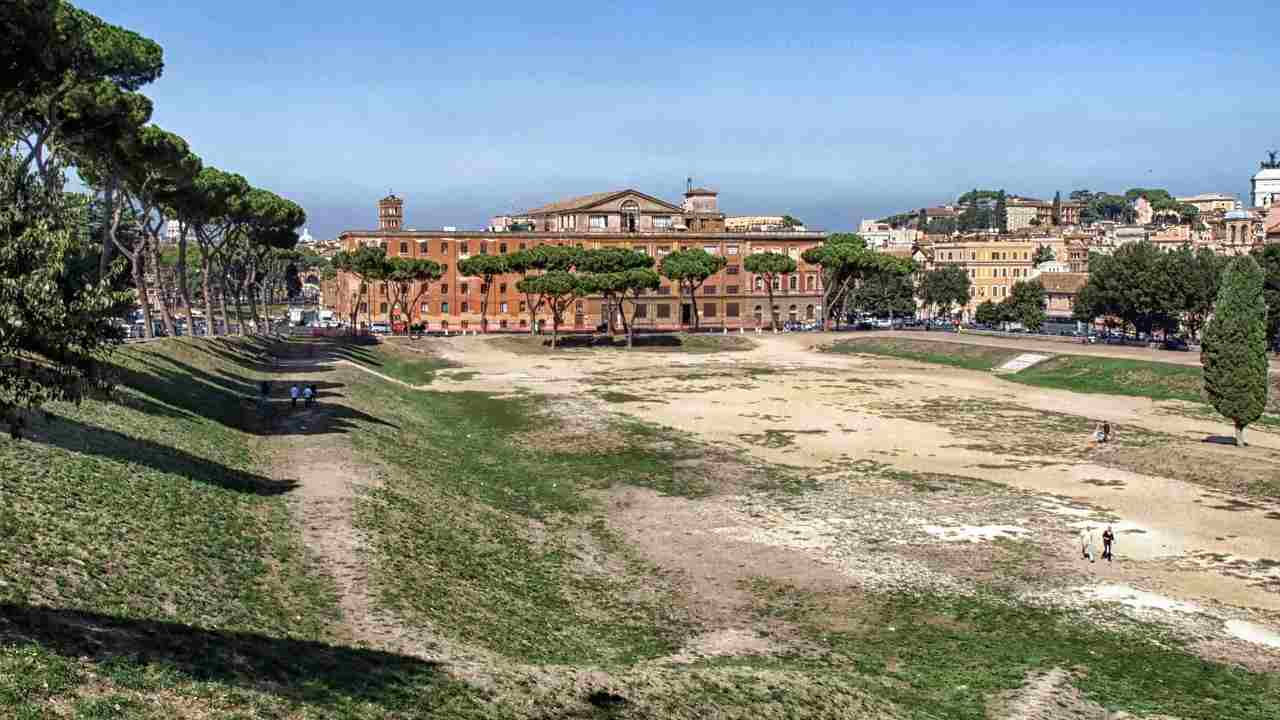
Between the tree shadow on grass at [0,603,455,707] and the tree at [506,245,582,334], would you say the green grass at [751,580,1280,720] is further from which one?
the tree at [506,245,582,334]

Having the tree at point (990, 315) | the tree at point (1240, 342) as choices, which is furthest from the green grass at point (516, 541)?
the tree at point (990, 315)

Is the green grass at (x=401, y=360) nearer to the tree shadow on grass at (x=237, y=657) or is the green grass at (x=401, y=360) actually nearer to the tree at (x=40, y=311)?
the tree at (x=40, y=311)

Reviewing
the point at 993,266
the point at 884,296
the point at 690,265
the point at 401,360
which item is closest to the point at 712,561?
the point at 401,360

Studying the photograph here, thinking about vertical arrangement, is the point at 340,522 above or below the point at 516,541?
above

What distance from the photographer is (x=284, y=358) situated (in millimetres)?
94938

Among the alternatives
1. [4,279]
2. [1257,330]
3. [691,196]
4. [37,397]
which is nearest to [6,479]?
[37,397]

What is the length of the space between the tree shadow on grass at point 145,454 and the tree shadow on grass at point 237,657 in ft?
46.1

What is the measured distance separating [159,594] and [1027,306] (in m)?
137

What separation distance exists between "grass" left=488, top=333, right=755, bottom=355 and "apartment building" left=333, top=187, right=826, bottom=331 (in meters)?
13.0

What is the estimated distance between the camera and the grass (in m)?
124

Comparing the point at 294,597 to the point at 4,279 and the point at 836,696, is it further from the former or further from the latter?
the point at 836,696

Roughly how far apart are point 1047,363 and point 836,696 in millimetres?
80801

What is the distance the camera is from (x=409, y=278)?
135 metres

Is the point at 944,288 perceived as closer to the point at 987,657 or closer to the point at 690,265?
the point at 690,265
